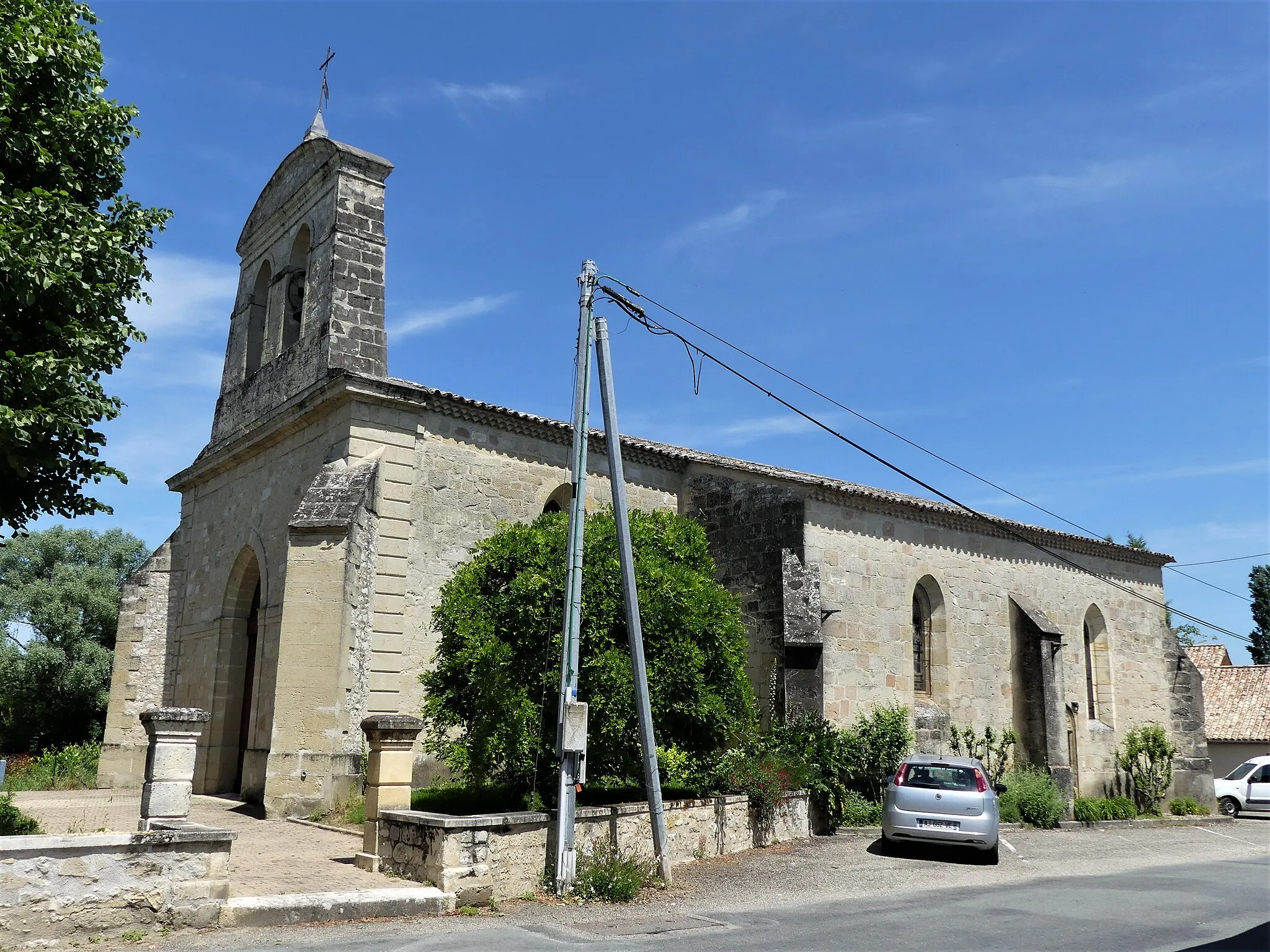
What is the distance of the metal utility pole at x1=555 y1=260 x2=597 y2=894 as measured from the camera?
10.7 m

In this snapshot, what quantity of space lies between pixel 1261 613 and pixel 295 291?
4983cm

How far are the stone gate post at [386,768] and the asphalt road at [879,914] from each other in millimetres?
1885

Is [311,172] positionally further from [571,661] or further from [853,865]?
[853,865]

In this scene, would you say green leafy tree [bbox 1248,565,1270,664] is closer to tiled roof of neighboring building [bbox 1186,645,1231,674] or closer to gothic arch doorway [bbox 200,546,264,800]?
tiled roof of neighboring building [bbox 1186,645,1231,674]

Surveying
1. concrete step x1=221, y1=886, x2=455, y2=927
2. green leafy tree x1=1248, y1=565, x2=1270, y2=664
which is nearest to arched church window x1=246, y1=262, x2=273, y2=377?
concrete step x1=221, y1=886, x2=455, y2=927

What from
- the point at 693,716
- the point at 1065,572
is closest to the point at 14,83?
the point at 693,716

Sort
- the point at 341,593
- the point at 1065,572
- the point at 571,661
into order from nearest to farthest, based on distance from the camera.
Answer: the point at 571,661
the point at 341,593
the point at 1065,572

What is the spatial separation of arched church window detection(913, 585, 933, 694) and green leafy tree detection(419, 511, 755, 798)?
829cm

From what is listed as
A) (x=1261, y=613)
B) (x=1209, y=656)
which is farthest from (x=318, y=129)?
(x=1261, y=613)

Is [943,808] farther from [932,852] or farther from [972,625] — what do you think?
[972,625]

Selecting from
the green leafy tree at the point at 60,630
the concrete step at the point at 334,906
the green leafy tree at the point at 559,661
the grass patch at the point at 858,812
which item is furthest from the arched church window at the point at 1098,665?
the green leafy tree at the point at 60,630

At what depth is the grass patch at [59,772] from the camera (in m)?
18.9

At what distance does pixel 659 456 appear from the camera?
1944 centimetres

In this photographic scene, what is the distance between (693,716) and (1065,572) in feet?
48.2
